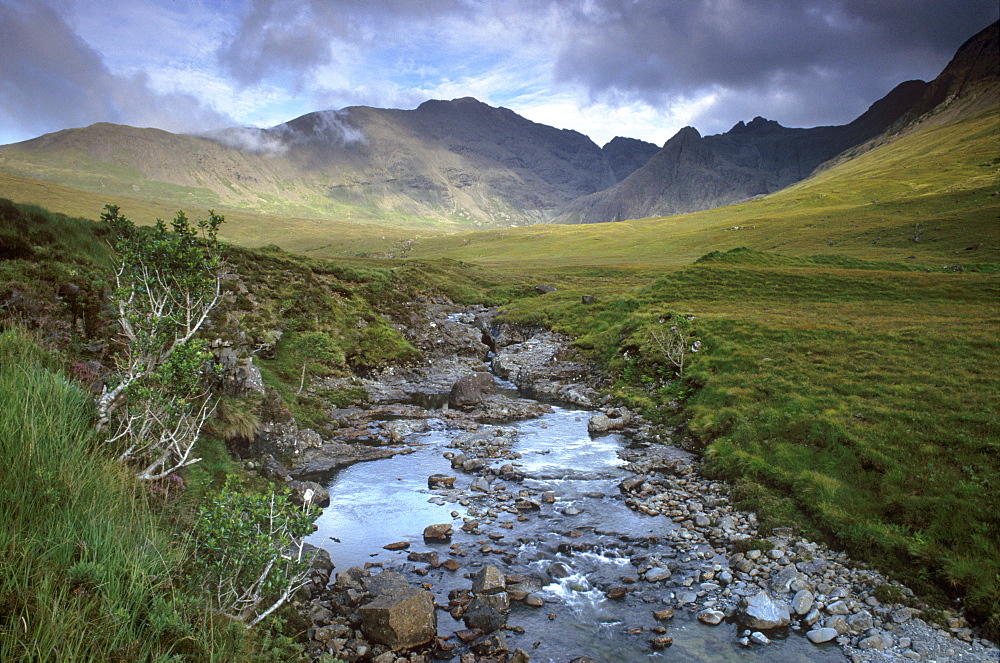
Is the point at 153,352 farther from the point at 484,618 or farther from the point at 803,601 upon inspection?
the point at 803,601

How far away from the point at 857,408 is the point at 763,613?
12328 mm

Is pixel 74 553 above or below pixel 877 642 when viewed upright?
above

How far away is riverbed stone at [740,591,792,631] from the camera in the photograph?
12.5m

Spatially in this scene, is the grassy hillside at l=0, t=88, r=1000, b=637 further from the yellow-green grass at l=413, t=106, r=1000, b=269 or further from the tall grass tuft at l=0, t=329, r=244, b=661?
the tall grass tuft at l=0, t=329, r=244, b=661

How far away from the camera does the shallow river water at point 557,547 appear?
39.5 ft

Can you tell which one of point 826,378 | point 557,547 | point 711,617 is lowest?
point 557,547

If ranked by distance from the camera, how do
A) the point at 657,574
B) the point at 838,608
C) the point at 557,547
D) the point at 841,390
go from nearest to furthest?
the point at 838,608
the point at 657,574
the point at 557,547
the point at 841,390

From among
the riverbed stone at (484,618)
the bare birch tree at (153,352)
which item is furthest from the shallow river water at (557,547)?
the bare birch tree at (153,352)

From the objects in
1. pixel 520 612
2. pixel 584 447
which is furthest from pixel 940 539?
pixel 584 447

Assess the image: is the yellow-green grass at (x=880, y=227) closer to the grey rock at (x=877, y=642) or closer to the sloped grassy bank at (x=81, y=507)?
the grey rock at (x=877, y=642)

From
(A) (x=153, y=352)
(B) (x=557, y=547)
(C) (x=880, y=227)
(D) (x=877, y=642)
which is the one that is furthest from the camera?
(C) (x=880, y=227)

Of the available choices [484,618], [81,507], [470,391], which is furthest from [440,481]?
[81,507]

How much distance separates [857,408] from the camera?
829 inches

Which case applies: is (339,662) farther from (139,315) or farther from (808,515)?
(808,515)
